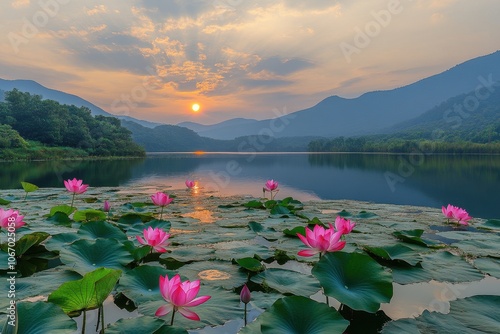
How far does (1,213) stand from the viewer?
2.64 metres

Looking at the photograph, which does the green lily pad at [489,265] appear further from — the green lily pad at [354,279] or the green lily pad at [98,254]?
the green lily pad at [98,254]

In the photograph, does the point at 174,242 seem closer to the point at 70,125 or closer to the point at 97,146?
the point at 97,146

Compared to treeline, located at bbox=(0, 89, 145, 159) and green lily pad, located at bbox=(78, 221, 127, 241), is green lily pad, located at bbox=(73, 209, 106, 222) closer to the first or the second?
green lily pad, located at bbox=(78, 221, 127, 241)

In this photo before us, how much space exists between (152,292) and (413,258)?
2141 millimetres

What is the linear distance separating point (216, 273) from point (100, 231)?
55.0 inches

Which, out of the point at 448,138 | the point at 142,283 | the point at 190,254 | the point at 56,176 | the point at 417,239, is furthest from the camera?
the point at 448,138

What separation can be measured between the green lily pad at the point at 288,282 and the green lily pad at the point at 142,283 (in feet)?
2.25

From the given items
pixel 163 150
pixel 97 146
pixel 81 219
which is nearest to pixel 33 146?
pixel 97 146

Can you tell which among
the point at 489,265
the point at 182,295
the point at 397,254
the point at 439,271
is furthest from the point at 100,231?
the point at 489,265

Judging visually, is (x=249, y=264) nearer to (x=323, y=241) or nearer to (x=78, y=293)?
(x=323, y=241)

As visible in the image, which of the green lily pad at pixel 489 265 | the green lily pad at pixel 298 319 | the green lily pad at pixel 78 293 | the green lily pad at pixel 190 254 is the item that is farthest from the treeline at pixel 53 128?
the green lily pad at pixel 489 265

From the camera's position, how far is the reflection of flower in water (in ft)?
7.42

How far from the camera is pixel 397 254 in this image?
2689 mm

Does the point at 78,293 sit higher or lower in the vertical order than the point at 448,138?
lower
